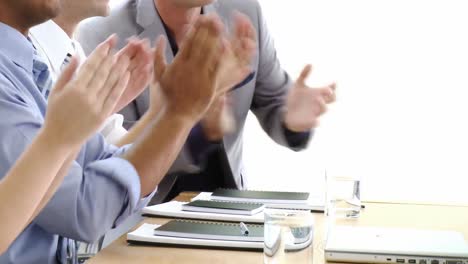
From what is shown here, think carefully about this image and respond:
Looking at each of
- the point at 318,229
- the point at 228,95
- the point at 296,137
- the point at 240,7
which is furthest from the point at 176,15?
the point at 318,229

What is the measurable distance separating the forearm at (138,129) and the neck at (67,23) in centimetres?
31

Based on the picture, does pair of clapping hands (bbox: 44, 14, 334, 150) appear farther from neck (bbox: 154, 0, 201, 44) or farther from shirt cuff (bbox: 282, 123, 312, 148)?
neck (bbox: 154, 0, 201, 44)

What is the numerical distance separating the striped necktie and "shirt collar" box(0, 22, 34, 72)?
0.13 feet

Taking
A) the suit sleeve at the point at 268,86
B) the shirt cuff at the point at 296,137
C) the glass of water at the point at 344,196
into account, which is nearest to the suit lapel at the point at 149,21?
the suit sleeve at the point at 268,86

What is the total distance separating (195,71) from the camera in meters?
1.47

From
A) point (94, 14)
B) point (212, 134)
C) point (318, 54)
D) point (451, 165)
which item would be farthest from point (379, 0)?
point (94, 14)

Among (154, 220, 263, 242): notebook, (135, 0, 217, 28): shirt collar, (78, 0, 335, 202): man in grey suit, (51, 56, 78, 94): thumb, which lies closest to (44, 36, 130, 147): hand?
(51, 56, 78, 94): thumb

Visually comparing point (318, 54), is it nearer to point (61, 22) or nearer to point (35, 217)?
point (61, 22)

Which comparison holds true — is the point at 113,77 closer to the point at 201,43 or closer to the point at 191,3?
the point at 201,43

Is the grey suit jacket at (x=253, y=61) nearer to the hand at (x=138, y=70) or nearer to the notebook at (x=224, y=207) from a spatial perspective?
the notebook at (x=224, y=207)

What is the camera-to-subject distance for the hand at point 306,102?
6.12 feet

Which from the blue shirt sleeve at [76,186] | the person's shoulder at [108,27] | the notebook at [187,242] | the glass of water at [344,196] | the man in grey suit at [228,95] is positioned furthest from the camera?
the person's shoulder at [108,27]

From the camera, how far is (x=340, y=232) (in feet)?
4.38

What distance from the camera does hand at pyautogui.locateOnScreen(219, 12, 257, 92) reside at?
5.19 feet
